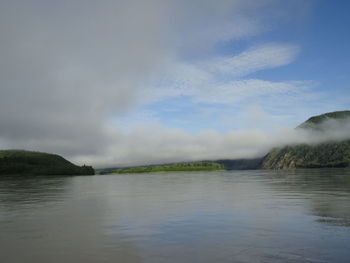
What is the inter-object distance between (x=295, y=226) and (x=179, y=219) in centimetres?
1084

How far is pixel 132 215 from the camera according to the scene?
30.7 m

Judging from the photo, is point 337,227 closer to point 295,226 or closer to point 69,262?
point 295,226

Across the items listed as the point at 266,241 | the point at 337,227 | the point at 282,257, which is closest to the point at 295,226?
the point at 337,227

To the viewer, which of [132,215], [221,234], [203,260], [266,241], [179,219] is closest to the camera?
[203,260]

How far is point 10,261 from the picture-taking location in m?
15.2

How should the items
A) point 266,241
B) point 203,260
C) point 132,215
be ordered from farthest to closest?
point 132,215 < point 266,241 < point 203,260

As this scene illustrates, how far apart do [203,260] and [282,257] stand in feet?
14.1

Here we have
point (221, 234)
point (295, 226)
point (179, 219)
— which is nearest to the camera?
point (221, 234)

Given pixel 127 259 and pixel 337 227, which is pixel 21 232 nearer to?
pixel 127 259

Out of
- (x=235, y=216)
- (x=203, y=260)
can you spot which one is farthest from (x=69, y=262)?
(x=235, y=216)

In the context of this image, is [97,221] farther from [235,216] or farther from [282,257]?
[282,257]

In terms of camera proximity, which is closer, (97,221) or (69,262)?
(69,262)

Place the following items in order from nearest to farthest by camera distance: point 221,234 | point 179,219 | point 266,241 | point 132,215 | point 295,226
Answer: point 266,241 < point 221,234 < point 295,226 < point 179,219 < point 132,215

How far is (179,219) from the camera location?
2712 cm
